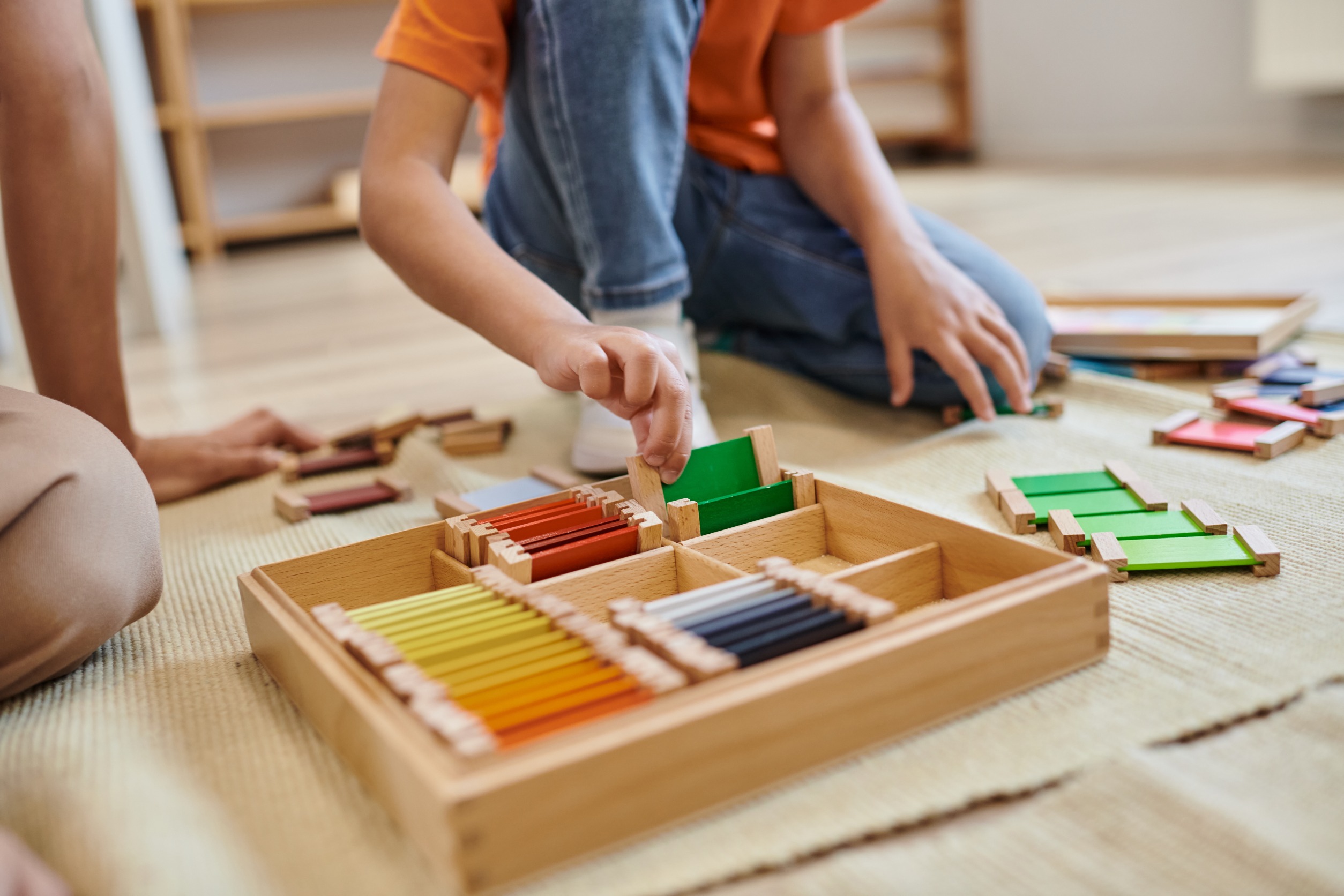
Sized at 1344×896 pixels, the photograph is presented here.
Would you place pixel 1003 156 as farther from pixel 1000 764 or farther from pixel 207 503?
pixel 1000 764

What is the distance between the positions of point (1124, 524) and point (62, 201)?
90 centimetres

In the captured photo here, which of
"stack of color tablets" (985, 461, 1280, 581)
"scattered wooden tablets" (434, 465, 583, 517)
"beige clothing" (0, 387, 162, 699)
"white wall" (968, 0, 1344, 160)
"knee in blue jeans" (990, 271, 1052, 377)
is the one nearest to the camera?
"beige clothing" (0, 387, 162, 699)

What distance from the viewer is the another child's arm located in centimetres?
75

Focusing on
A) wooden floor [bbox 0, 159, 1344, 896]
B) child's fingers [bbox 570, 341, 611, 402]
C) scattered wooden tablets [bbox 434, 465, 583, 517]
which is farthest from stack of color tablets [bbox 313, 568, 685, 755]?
wooden floor [bbox 0, 159, 1344, 896]

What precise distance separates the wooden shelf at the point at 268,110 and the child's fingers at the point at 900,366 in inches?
109

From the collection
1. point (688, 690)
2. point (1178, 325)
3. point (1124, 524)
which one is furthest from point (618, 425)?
point (1178, 325)

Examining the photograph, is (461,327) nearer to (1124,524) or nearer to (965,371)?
(965,371)

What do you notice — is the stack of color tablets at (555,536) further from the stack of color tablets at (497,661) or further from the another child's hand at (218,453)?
the another child's hand at (218,453)

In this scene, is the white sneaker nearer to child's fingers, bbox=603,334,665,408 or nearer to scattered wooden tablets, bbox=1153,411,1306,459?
child's fingers, bbox=603,334,665,408

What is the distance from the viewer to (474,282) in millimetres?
873

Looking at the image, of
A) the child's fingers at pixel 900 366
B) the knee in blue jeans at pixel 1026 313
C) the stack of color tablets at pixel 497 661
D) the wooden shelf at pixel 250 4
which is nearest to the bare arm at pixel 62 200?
the stack of color tablets at pixel 497 661

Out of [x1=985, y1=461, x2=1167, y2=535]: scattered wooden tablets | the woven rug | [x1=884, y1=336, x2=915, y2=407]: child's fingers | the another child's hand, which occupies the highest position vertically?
[x1=884, y1=336, x2=915, y2=407]: child's fingers

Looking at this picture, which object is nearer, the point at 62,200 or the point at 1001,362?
the point at 62,200

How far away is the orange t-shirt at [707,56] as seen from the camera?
0.98 m
